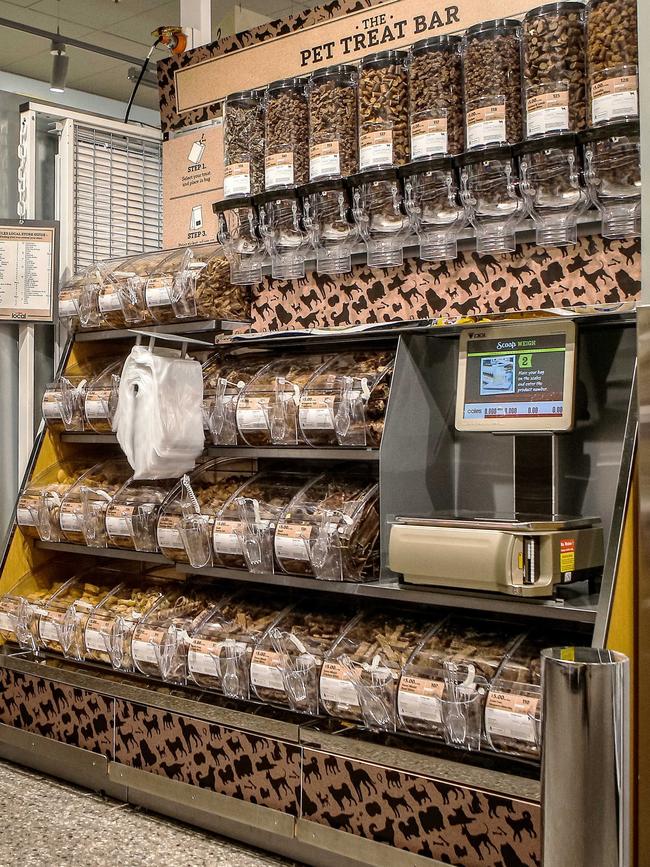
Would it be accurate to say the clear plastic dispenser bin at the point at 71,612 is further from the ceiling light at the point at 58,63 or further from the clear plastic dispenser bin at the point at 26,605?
the ceiling light at the point at 58,63

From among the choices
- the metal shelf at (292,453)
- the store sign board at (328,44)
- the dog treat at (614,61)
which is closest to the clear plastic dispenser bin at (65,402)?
the metal shelf at (292,453)

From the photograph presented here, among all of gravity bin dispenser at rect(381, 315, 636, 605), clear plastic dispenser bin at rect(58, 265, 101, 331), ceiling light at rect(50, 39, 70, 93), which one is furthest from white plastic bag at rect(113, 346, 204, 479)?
ceiling light at rect(50, 39, 70, 93)

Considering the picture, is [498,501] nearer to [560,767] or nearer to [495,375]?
[495,375]

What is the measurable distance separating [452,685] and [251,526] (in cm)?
86

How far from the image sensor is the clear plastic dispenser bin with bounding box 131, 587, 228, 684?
3.26 metres

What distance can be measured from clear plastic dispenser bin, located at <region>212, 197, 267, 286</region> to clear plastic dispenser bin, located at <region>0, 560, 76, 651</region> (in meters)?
1.49

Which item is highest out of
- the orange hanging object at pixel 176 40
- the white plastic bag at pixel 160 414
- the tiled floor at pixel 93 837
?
the orange hanging object at pixel 176 40

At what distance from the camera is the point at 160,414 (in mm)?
3291

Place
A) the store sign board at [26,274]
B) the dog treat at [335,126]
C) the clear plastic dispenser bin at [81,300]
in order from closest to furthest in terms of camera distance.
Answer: the dog treat at [335,126] → the clear plastic dispenser bin at [81,300] → the store sign board at [26,274]

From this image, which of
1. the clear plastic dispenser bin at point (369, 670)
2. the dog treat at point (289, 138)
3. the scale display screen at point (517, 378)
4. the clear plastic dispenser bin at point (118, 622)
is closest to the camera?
the scale display screen at point (517, 378)

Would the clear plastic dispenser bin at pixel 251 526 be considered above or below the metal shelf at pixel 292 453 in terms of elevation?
below

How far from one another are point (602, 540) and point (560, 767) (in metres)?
1.46

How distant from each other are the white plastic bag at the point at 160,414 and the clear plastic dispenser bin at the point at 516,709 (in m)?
1.35

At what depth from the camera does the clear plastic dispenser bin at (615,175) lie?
8.22 ft
